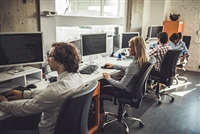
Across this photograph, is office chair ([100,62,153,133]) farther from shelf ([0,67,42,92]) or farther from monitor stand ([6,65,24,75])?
monitor stand ([6,65,24,75])

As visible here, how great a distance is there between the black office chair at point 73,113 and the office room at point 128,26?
55 centimetres

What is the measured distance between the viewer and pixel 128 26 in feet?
15.1

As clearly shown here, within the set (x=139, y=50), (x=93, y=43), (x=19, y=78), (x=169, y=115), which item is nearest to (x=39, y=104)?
(x=19, y=78)

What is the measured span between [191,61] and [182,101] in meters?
2.70

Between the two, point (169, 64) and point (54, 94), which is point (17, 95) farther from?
point (169, 64)

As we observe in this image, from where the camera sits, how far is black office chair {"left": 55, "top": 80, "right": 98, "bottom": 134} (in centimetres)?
118

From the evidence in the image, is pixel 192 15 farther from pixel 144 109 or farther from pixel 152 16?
pixel 144 109

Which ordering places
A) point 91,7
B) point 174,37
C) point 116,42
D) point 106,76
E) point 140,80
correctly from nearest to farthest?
point 140,80 → point 106,76 → point 116,42 → point 91,7 → point 174,37

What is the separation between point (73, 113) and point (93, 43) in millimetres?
1915

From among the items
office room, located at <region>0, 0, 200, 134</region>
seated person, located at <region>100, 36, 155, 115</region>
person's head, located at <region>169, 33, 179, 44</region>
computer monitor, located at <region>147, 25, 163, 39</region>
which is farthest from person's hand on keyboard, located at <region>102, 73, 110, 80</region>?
computer monitor, located at <region>147, 25, 163, 39</region>

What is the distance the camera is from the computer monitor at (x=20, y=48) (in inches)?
76.1

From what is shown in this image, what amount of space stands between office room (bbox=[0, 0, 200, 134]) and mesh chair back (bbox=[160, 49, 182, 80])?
1.87 feet

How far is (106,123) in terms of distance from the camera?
2.66 metres

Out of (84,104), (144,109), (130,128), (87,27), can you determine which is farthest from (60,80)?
(87,27)
